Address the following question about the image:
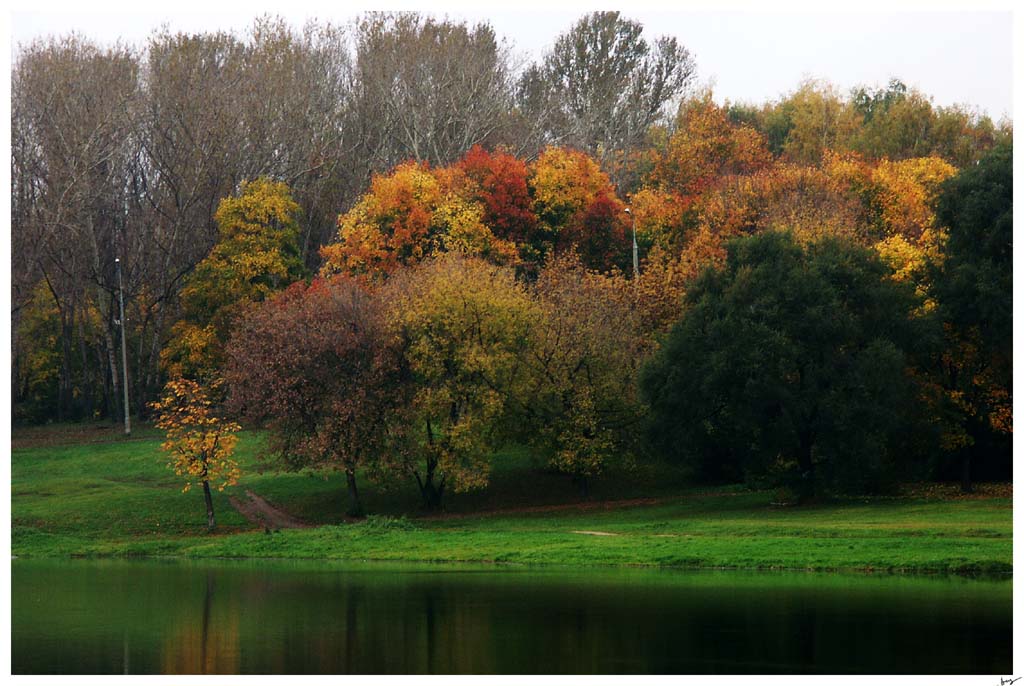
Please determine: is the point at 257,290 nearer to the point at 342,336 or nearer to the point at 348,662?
the point at 342,336

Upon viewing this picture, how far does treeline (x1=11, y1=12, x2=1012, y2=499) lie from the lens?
7175cm

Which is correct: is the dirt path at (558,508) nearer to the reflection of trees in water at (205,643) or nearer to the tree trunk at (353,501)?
the tree trunk at (353,501)

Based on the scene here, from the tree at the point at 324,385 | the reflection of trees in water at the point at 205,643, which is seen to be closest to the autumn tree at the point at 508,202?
the tree at the point at 324,385

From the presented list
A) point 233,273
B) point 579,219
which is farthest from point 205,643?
point 233,273

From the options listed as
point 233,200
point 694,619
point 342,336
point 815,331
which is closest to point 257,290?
point 233,200

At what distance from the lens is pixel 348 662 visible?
80.5 feet

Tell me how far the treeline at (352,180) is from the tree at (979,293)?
5222 mm

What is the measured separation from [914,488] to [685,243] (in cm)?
2100

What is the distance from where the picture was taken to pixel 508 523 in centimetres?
5331

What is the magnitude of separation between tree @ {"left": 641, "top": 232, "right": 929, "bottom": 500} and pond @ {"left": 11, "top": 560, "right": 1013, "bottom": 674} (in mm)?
16027

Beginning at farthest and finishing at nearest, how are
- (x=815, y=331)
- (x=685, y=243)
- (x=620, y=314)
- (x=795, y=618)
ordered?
(x=685, y=243) → (x=620, y=314) → (x=815, y=331) → (x=795, y=618)

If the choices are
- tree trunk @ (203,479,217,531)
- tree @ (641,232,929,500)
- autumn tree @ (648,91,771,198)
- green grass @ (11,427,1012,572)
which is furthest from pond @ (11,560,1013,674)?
autumn tree @ (648,91,771,198)
